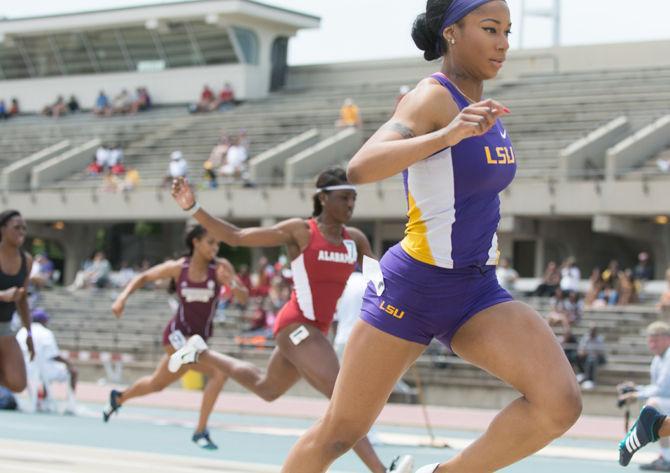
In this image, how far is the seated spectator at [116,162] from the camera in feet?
140

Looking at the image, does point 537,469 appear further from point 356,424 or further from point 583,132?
point 583,132

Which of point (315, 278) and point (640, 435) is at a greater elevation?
point (315, 278)

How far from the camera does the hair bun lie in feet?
19.7

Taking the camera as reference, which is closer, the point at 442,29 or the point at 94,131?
the point at 442,29

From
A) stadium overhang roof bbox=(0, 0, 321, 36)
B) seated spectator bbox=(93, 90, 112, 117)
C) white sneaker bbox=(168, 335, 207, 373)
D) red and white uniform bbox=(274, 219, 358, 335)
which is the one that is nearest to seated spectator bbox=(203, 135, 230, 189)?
stadium overhang roof bbox=(0, 0, 321, 36)

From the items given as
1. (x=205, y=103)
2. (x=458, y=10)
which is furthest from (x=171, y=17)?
(x=458, y=10)

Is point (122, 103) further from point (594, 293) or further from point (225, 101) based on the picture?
point (594, 293)

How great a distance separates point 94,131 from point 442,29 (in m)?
42.8

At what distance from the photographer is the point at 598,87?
37438mm

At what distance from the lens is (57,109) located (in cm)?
5206

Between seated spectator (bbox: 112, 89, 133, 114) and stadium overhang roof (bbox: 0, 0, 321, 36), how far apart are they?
9.29ft

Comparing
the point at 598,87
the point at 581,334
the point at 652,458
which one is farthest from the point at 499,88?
the point at 652,458

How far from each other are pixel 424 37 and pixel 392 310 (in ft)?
4.05

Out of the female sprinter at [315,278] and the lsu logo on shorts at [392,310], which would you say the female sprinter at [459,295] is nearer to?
the lsu logo on shorts at [392,310]
